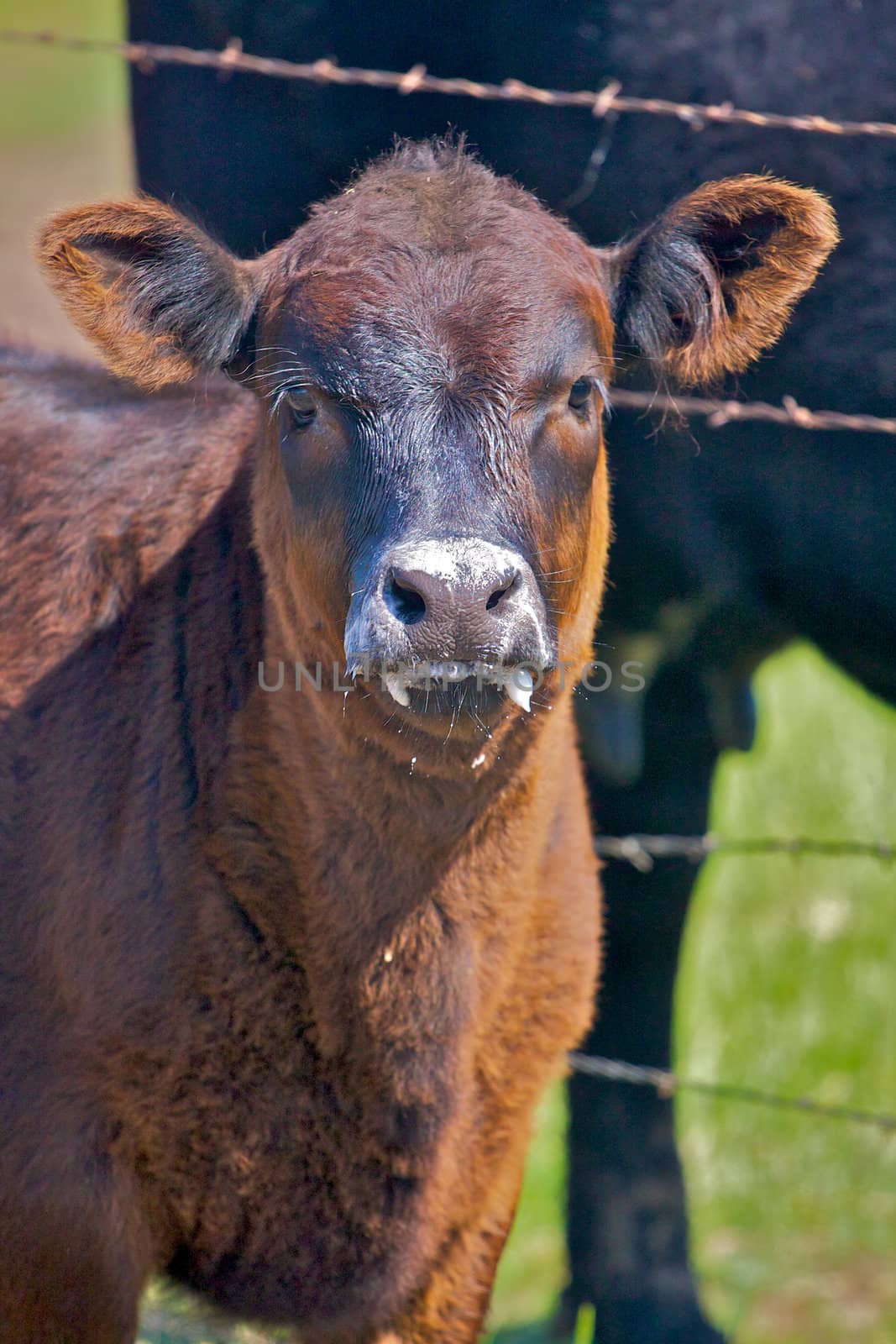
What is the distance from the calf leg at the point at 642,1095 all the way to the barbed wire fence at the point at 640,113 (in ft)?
0.26

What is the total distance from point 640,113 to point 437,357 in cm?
150

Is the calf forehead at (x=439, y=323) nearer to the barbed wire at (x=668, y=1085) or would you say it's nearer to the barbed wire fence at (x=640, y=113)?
the barbed wire fence at (x=640, y=113)

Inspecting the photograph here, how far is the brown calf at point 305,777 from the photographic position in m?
2.85

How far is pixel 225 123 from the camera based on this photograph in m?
4.39

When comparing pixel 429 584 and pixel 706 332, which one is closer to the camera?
pixel 429 584

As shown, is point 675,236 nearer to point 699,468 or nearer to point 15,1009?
point 699,468

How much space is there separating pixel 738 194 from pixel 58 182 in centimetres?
1250

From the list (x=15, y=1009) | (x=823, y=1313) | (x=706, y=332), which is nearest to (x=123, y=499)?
(x=15, y=1009)

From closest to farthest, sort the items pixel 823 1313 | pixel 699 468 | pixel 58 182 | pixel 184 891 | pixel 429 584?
pixel 429 584, pixel 184 891, pixel 699 468, pixel 823 1313, pixel 58 182

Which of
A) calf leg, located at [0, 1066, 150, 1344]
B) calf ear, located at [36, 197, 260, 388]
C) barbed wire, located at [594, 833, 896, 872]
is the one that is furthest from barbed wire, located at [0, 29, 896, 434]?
calf leg, located at [0, 1066, 150, 1344]

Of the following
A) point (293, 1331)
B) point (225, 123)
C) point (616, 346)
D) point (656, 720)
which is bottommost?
point (293, 1331)

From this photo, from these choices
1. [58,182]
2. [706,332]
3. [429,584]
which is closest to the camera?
[429,584]

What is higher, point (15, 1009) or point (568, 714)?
point (568, 714)

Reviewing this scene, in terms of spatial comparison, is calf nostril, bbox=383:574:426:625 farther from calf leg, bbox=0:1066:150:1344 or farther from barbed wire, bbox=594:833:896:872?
barbed wire, bbox=594:833:896:872
